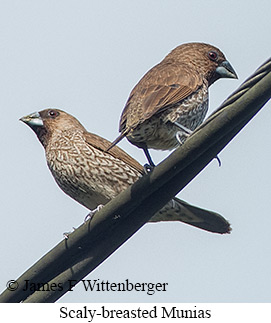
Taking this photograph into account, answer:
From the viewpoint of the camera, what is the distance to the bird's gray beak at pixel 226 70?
6.51m

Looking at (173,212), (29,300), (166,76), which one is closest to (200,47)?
(166,76)

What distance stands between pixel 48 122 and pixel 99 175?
1308 millimetres

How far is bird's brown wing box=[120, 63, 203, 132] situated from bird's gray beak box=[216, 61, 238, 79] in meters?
0.45

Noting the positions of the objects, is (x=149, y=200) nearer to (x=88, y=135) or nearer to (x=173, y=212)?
(x=173, y=212)

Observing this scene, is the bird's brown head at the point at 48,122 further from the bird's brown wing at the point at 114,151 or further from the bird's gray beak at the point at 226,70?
the bird's gray beak at the point at 226,70

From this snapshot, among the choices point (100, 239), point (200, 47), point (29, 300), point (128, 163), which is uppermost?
point (200, 47)

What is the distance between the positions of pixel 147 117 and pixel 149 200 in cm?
120

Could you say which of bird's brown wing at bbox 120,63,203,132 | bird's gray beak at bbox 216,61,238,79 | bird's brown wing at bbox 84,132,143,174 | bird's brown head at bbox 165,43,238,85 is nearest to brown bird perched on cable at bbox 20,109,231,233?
bird's brown wing at bbox 84,132,143,174

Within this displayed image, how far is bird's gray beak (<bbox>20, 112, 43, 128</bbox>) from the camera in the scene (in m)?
7.37

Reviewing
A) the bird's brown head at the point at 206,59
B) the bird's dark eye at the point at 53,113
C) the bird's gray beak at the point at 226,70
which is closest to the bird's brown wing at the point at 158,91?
the bird's brown head at the point at 206,59

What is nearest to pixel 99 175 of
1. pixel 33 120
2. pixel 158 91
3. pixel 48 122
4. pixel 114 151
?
pixel 114 151

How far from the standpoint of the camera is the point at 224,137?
12.5 feet

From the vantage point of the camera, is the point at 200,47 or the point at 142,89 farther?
the point at 200,47

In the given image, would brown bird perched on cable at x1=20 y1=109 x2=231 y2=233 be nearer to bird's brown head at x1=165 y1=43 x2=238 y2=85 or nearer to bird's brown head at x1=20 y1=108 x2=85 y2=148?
bird's brown head at x1=20 y1=108 x2=85 y2=148
